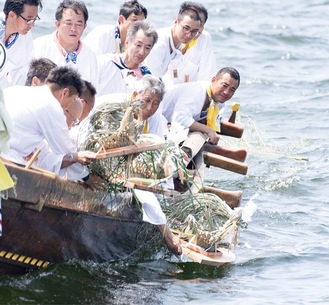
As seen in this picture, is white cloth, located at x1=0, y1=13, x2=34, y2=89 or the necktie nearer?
white cloth, located at x1=0, y1=13, x2=34, y2=89

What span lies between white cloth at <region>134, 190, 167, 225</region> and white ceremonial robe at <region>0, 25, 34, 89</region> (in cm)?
173

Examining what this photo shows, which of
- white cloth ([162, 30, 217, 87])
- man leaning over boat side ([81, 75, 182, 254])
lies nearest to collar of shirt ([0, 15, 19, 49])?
man leaning over boat side ([81, 75, 182, 254])

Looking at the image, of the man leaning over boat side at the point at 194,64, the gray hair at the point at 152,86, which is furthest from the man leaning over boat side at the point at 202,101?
the gray hair at the point at 152,86

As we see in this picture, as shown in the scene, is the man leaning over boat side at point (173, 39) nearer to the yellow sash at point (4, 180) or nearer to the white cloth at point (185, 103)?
the white cloth at point (185, 103)

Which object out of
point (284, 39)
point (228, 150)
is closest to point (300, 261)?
point (228, 150)

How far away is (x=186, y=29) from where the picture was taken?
10648 mm

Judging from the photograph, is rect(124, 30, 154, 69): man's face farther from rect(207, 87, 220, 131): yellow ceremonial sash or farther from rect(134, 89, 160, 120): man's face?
rect(207, 87, 220, 131): yellow ceremonial sash

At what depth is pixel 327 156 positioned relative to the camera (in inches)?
542

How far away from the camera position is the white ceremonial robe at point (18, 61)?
8.82 meters

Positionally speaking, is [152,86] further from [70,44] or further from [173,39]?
[173,39]

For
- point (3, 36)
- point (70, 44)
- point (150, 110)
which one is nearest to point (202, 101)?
point (70, 44)

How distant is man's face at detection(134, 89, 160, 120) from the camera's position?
8359mm

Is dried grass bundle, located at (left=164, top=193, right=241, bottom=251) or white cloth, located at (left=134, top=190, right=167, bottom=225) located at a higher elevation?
white cloth, located at (left=134, top=190, right=167, bottom=225)

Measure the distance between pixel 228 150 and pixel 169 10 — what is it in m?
12.8
